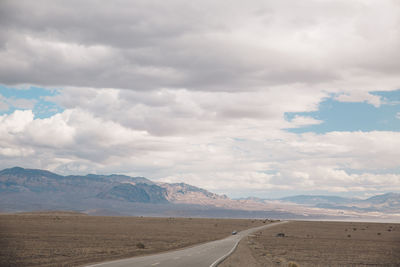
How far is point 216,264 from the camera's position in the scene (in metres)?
33.4

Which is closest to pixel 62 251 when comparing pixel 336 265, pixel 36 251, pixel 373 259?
pixel 36 251

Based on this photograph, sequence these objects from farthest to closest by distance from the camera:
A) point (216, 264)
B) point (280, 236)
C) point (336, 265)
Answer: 1. point (280, 236)
2. point (336, 265)
3. point (216, 264)

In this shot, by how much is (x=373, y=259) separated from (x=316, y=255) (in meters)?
5.93

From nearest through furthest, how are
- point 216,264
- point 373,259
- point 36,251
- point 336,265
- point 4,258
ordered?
point 216,264 < point 4,258 < point 336,265 < point 36,251 < point 373,259

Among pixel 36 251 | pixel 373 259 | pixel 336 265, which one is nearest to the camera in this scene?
pixel 336 265

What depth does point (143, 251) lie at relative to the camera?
151 ft

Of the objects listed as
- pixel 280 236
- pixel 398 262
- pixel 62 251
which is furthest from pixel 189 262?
pixel 280 236

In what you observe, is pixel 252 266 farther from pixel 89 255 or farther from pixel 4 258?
pixel 4 258

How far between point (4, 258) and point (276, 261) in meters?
23.7

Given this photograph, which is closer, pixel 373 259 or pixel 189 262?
pixel 189 262

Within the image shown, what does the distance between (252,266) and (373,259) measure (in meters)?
18.8

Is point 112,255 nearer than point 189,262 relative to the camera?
No

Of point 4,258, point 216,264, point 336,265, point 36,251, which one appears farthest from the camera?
point 36,251

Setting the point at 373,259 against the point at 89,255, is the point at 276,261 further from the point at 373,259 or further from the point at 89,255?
the point at 89,255
